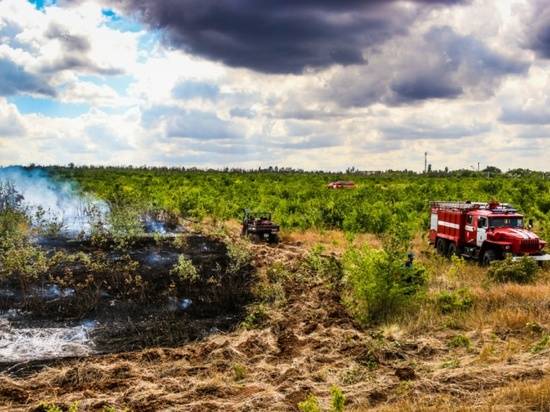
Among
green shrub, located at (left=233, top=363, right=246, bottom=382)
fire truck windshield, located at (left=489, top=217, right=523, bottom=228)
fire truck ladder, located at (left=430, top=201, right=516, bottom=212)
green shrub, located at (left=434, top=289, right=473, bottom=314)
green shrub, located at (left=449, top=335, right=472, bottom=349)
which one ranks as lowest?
green shrub, located at (left=233, top=363, right=246, bottom=382)

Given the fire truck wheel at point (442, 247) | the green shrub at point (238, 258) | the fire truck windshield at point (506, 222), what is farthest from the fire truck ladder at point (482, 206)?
the green shrub at point (238, 258)

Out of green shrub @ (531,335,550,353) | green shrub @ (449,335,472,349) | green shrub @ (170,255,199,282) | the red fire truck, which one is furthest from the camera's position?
the red fire truck

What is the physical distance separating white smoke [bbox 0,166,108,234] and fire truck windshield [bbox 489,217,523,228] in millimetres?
13480

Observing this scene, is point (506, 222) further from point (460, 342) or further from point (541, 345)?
point (541, 345)

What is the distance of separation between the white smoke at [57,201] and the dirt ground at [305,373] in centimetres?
1269

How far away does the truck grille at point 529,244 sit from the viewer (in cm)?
1680

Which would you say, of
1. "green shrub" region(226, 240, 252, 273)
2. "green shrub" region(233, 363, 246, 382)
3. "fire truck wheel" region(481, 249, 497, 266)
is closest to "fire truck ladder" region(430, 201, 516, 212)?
"fire truck wheel" region(481, 249, 497, 266)

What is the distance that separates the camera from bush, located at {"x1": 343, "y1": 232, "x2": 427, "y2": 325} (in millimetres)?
12336

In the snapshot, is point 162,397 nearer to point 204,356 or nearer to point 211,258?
point 204,356

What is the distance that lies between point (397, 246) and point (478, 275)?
461cm

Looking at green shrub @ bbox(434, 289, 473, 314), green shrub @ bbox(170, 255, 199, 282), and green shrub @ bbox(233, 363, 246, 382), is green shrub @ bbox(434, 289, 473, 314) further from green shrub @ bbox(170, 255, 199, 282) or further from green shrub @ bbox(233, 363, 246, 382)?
green shrub @ bbox(170, 255, 199, 282)

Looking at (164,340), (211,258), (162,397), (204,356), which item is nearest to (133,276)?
(211,258)

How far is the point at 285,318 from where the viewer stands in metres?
12.5

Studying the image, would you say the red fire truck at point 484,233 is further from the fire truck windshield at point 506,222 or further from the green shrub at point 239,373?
the green shrub at point 239,373
